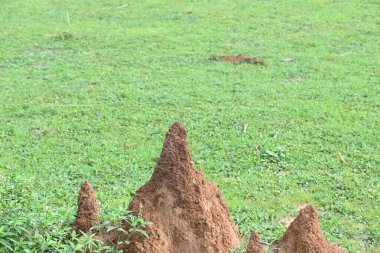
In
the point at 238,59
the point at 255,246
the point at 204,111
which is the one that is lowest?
the point at 204,111

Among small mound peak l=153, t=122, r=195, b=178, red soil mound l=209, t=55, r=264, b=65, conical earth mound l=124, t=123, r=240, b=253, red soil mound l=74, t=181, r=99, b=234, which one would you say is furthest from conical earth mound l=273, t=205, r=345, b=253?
red soil mound l=209, t=55, r=264, b=65

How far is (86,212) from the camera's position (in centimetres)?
375

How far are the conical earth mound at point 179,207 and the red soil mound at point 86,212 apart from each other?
242 mm

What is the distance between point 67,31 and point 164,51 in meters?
2.35

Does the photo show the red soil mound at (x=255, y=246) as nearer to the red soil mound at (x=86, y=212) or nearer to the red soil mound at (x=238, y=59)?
the red soil mound at (x=86, y=212)

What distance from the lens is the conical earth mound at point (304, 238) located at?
11.9 feet

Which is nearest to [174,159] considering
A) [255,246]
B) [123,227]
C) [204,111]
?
[123,227]

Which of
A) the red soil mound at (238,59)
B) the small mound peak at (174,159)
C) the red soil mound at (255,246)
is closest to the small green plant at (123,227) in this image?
the small mound peak at (174,159)

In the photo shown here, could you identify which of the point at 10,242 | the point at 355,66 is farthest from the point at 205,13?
the point at 10,242

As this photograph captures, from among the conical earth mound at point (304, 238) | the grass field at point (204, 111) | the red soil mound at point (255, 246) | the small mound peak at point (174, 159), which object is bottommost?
the grass field at point (204, 111)

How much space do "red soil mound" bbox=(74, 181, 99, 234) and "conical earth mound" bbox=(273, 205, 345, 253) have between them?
44.2 inches

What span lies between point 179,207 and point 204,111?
3643 millimetres

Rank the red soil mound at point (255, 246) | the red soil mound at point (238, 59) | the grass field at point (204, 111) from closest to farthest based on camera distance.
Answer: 1. the red soil mound at point (255, 246)
2. the grass field at point (204, 111)
3. the red soil mound at point (238, 59)

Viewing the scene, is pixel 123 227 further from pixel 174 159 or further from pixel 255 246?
pixel 255 246
